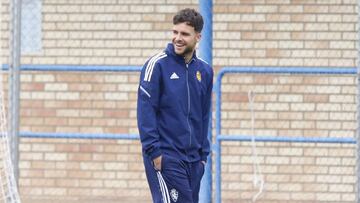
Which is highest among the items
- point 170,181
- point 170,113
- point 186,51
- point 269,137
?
point 186,51

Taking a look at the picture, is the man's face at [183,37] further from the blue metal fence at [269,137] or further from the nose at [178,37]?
the blue metal fence at [269,137]

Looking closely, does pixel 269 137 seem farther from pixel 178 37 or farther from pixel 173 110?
pixel 178 37

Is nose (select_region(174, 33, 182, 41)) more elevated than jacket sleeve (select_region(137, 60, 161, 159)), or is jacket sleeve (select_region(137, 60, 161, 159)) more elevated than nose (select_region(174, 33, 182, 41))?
nose (select_region(174, 33, 182, 41))

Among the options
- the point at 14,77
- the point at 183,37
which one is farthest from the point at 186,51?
the point at 14,77

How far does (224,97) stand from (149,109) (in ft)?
12.1

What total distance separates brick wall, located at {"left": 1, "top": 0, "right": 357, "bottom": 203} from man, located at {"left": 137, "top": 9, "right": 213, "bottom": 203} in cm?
333

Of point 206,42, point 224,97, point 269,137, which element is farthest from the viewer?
point 224,97

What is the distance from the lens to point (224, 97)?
9352 mm

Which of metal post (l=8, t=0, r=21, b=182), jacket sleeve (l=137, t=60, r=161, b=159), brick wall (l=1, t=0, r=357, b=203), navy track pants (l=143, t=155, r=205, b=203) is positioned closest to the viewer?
jacket sleeve (l=137, t=60, r=161, b=159)

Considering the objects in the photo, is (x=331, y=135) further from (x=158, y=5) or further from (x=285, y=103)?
(x=158, y=5)

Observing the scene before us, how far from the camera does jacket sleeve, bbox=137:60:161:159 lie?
5688mm

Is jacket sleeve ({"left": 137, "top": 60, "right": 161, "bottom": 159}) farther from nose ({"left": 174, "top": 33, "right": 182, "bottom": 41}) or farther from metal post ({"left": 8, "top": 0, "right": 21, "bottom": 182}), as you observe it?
metal post ({"left": 8, "top": 0, "right": 21, "bottom": 182})

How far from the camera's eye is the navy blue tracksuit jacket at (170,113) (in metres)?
5.72

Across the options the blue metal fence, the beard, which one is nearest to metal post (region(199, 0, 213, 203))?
the blue metal fence
